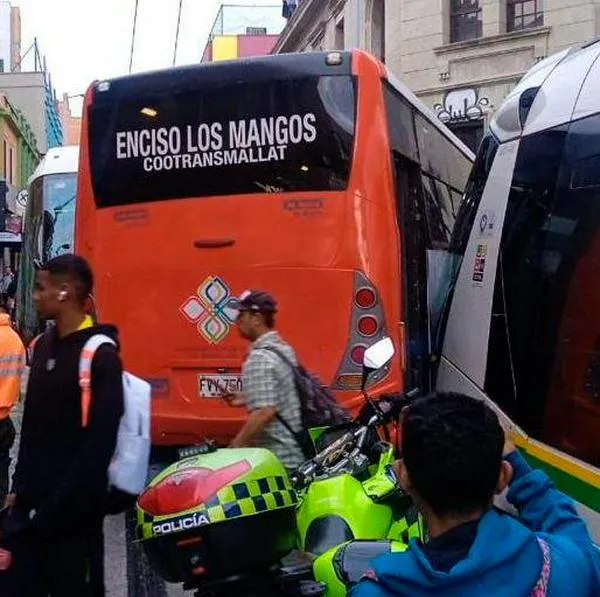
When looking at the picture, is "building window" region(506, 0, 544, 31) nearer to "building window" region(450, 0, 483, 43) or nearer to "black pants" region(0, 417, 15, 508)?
"building window" region(450, 0, 483, 43)

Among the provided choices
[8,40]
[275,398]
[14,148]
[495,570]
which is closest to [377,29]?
[275,398]

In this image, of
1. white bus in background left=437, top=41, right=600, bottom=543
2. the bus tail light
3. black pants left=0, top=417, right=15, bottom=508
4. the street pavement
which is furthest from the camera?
black pants left=0, top=417, right=15, bottom=508

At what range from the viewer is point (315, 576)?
295cm

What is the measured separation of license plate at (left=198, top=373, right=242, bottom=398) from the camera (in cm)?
726

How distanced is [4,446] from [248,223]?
2293 millimetres

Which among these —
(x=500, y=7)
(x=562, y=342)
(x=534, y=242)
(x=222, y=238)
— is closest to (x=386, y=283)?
(x=222, y=238)

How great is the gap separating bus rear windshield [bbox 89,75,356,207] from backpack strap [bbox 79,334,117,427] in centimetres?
367

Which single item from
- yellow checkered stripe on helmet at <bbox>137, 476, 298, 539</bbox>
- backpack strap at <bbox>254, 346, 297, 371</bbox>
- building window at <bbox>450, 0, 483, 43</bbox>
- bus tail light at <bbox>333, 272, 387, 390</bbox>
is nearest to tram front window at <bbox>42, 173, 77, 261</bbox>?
bus tail light at <bbox>333, 272, 387, 390</bbox>

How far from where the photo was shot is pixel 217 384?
7.30m

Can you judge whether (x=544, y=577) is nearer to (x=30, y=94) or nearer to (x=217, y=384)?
(x=217, y=384)

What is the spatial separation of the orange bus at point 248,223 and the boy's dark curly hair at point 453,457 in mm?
4771

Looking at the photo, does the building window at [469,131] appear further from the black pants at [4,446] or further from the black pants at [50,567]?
the black pants at [50,567]

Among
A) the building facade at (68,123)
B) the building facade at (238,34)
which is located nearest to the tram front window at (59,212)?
the building facade at (238,34)

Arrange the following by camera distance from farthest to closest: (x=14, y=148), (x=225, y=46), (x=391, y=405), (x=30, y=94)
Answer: (x=225, y=46)
(x=30, y=94)
(x=14, y=148)
(x=391, y=405)
